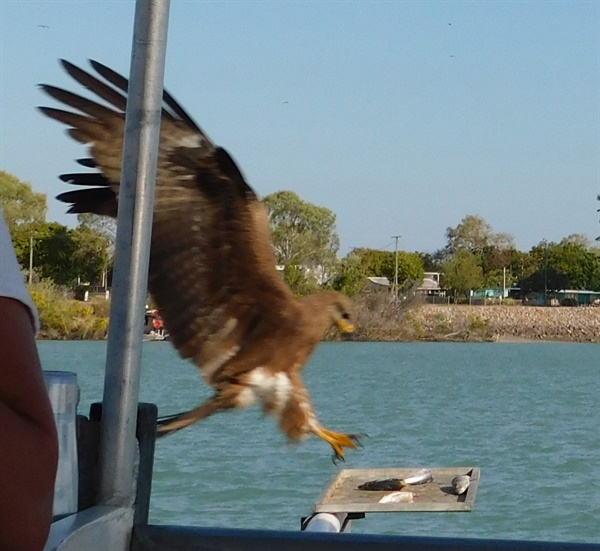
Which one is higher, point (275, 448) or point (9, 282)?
point (9, 282)

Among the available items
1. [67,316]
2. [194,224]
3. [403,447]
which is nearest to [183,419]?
[194,224]

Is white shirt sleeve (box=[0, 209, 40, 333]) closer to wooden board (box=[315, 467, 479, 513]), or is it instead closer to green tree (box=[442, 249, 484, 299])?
wooden board (box=[315, 467, 479, 513])

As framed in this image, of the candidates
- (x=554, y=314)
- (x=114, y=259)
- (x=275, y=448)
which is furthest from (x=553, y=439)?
(x=554, y=314)

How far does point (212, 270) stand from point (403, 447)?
10.8 m

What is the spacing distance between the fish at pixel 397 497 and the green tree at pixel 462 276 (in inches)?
1563

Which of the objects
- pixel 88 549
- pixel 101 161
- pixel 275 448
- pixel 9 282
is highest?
pixel 101 161

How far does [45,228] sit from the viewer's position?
25562 millimetres

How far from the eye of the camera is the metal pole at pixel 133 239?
127cm

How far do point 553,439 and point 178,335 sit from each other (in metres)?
12.3

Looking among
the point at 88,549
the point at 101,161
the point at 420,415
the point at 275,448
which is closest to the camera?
the point at 88,549

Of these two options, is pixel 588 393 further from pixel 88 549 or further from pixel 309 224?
pixel 88 549

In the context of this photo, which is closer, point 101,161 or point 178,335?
point 101,161

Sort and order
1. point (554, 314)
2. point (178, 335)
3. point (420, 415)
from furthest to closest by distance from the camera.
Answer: point (554, 314), point (420, 415), point (178, 335)

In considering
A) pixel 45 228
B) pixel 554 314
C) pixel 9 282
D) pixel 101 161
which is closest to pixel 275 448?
pixel 101 161
